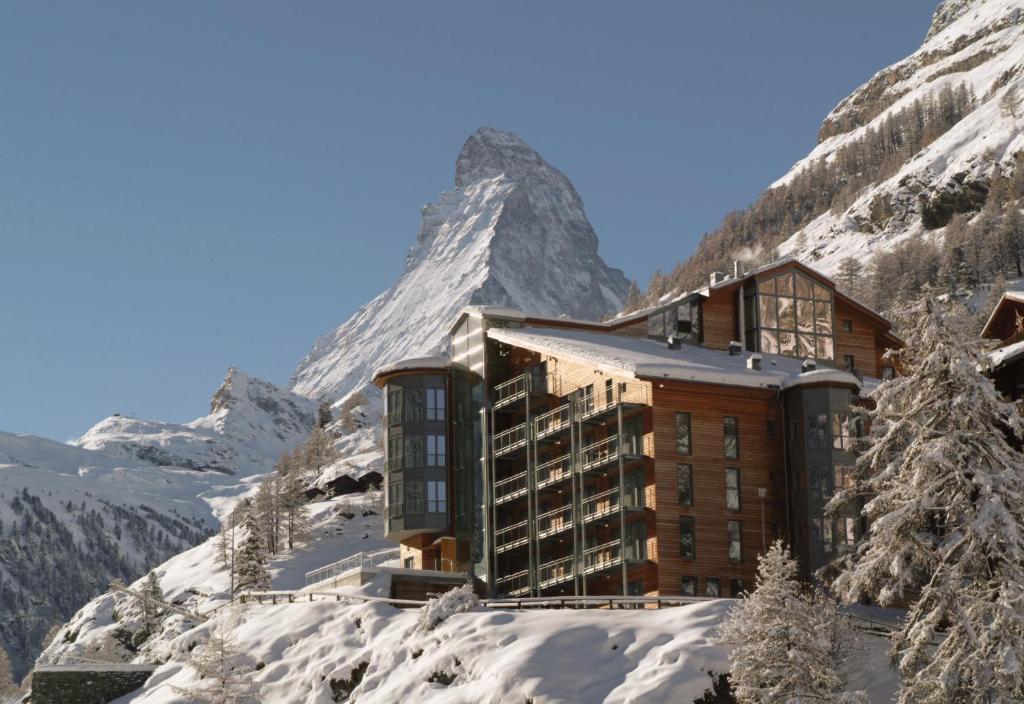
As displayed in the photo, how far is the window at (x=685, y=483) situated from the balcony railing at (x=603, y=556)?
11.2ft

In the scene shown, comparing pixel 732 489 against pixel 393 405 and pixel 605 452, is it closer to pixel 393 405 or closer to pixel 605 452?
pixel 605 452

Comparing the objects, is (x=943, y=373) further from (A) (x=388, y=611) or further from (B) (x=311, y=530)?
(B) (x=311, y=530)

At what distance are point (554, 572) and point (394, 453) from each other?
497 inches

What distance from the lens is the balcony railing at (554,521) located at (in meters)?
73.4

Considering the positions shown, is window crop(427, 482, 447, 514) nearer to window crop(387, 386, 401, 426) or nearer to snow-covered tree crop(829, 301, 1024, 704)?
window crop(387, 386, 401, 426)

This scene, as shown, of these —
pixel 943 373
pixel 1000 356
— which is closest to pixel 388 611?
pixel 1000 356

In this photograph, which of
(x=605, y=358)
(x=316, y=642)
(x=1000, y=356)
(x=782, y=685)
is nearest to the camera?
(x=782, y=685)

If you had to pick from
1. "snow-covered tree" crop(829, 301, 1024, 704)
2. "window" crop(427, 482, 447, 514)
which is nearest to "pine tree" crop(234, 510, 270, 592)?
"window" crop(427, 482, 447, 514)

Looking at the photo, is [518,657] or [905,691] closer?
[905,691]

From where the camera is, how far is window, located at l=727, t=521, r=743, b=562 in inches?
2699

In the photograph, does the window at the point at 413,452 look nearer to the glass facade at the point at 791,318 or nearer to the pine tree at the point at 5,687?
the glass facade at the point at 791,318

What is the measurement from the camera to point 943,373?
39.8 metres

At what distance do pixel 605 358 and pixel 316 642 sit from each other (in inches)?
752

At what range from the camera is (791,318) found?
3327 inches
